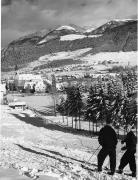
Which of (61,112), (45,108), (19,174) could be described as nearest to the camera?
(19,174)

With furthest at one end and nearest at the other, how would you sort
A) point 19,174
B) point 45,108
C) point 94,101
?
point 45,108, point 94,101, point 19,174

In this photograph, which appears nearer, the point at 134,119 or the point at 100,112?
the point at 134,119

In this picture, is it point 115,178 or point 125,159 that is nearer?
point 115,178

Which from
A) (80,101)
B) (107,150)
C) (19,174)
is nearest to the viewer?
(19,174)

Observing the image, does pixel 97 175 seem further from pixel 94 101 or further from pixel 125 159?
pixel 94 101

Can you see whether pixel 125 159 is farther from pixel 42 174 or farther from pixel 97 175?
pixel 42 174

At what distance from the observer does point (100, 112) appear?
65000mm

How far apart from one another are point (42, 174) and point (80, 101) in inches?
2502

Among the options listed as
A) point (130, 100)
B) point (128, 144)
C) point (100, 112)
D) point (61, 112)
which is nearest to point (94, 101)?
point (100, 112)

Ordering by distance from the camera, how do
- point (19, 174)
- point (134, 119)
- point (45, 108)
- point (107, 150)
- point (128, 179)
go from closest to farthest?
1. point (19, 174)
2. point (128, 179)
3. point (107, 150)
4. point (134, 119)
5. point (45, 108)

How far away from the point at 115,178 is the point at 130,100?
49495 mm

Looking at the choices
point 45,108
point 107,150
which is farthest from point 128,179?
point 45,108

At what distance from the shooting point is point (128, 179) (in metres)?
11.3

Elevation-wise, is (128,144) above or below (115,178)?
above
